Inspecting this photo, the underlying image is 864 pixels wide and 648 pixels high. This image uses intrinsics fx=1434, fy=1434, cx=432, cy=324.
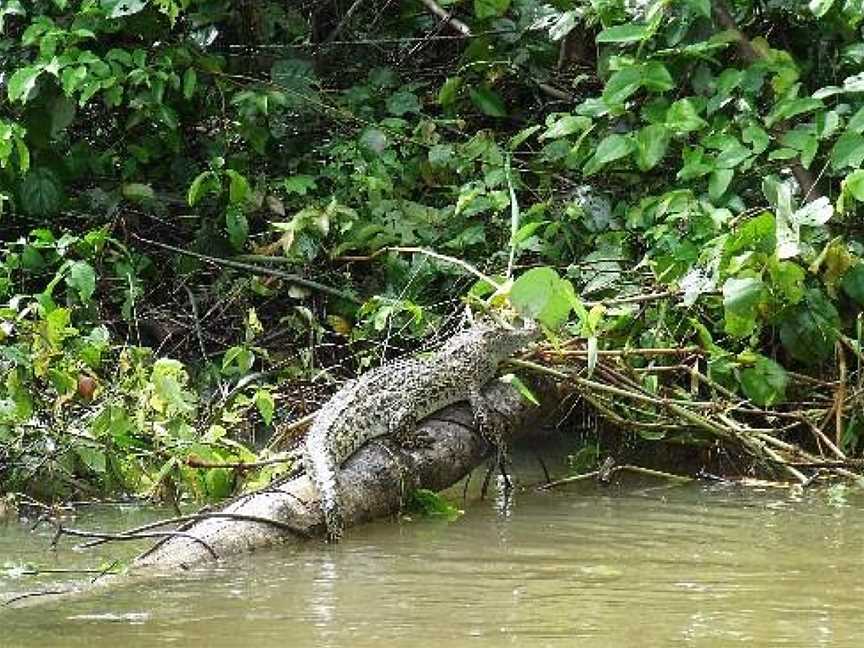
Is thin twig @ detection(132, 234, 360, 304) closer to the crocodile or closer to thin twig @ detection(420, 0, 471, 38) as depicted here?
the crocodile

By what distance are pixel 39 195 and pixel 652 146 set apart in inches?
125

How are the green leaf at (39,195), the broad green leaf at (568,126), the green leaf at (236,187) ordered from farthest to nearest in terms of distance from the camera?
the green leaf at (39,195) < the green leaf at (236,187) < the broad green leaf at (568,126)

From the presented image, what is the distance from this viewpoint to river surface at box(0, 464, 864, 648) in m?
3.36

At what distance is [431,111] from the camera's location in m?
8.70

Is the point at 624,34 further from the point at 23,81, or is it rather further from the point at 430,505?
the point at 23,81

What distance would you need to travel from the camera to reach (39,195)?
292 inches

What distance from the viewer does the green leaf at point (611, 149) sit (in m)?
6.57

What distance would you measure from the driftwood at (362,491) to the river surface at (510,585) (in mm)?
82

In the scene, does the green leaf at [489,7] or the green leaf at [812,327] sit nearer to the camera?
the green leaf at [812,327]

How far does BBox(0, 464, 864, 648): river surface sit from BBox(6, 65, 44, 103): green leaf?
2.43 m

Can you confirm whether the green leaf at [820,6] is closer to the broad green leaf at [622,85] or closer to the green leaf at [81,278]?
the broad green leaf at [622,85]

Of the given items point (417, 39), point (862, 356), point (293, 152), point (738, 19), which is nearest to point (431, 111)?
point (417, 39)

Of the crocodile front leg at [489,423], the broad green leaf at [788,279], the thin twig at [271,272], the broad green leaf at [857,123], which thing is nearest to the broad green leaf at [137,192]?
the thin twig at [271,272]

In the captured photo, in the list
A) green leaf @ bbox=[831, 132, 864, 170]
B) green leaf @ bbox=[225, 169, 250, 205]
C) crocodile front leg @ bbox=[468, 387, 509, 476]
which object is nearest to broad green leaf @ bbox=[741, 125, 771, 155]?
green leaf @ bbox=[831, 132, 864, 170]
